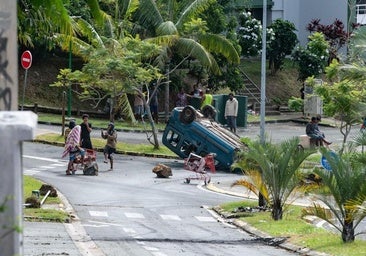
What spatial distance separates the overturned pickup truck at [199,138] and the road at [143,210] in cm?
68

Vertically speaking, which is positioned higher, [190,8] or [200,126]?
[190,8]

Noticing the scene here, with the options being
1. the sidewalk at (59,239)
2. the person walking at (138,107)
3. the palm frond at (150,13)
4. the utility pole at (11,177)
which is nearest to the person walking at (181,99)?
the person walking at (138,107)

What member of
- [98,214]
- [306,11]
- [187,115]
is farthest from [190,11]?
[98,214]

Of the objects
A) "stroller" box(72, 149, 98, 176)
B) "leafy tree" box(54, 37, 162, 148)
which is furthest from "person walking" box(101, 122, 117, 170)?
"leafy tree" box(54, 37, 162, 148)

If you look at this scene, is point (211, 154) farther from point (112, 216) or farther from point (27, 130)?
point (27, 130)

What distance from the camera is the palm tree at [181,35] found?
127 feet

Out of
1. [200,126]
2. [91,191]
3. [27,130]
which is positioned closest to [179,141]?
[200,126]

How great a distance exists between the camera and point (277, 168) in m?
20.7

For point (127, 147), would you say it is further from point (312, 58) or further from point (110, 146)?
point (312, 58)

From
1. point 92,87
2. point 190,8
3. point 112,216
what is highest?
point 190,8

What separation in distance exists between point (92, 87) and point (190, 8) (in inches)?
240

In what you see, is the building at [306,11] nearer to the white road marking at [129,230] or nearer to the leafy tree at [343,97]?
the leafy tree at [343,97]

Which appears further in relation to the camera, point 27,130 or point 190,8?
point 190,8

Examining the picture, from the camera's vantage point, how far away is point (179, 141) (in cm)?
3192
